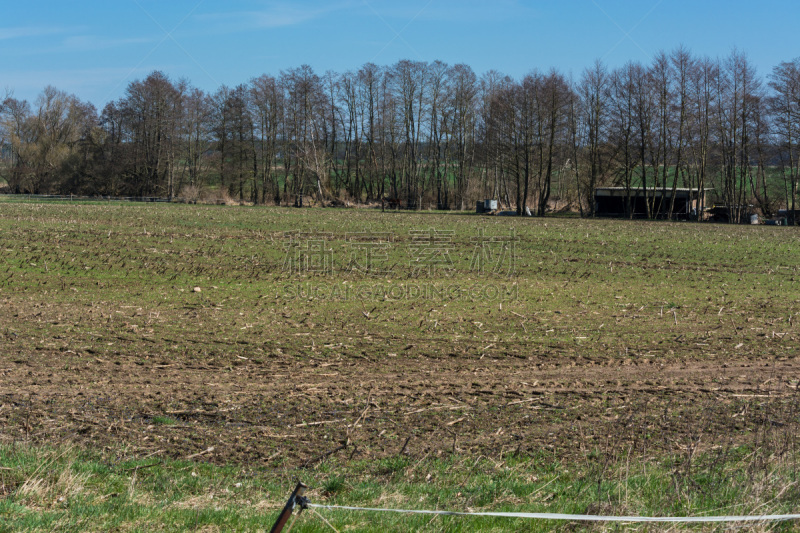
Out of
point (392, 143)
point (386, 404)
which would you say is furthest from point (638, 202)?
point (386, 404)

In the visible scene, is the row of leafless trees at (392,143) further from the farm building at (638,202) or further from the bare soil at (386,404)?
the bare soil at (386,404)

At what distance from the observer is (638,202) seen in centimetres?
7031

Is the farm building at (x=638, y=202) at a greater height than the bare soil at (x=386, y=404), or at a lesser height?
greater

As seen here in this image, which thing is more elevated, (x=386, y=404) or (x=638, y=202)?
(x=638, y=202)

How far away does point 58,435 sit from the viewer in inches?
300

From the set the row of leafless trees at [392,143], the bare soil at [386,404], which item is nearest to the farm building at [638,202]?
the row of leafless trees at [392,143]

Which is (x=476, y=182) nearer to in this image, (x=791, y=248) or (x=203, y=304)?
(x=791, y=248)

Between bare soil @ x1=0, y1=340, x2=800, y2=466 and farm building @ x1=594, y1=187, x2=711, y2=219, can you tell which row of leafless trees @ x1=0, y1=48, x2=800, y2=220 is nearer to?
farm building @ x1=594, y1=187, x2=711, y2=219

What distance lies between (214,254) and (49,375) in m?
14.9

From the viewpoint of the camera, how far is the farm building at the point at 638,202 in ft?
217

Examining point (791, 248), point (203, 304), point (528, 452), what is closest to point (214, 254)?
point (203, 304)

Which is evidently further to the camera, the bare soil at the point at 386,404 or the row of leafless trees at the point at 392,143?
the row of leafless trees at the point at 392,143

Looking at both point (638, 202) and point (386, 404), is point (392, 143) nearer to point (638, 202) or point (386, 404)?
point (638, 202)

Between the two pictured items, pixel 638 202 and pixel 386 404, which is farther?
pixel 638 202
